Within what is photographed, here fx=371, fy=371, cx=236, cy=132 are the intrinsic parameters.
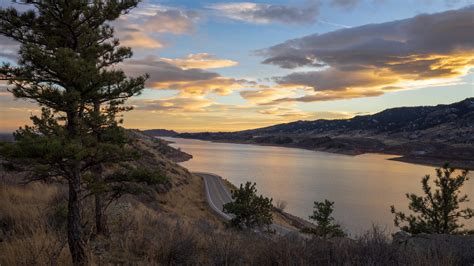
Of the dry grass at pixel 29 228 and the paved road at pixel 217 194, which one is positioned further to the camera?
the paved road at pixel 217 194

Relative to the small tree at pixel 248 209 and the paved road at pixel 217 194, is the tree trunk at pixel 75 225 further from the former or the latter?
the paved road at pixel 217 194

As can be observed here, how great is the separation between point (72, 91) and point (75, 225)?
2338mm

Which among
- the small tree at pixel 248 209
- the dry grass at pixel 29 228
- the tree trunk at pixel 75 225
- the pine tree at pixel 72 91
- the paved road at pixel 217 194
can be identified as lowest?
the paved road at pixel 217 194

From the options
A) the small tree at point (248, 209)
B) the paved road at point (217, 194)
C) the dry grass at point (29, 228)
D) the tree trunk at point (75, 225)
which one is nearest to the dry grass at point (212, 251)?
the dry grass at point (29, 228)

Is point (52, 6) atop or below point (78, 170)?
atop

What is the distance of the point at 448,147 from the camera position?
165875 mm

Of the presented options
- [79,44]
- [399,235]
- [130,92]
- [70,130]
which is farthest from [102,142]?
[399,235]

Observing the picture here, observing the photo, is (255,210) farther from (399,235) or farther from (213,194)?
(213,194)

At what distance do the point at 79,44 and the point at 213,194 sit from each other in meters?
58.3

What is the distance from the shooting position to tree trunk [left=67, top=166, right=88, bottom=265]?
21.0 ft

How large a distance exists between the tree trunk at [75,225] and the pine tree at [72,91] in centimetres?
2

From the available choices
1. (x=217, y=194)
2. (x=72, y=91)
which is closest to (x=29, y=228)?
(x=72, y=91)

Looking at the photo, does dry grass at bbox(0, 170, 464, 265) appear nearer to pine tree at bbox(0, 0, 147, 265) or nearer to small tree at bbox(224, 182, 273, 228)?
pine tree at bbox(0, 0, 147, 265)

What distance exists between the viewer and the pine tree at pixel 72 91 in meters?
6.11
